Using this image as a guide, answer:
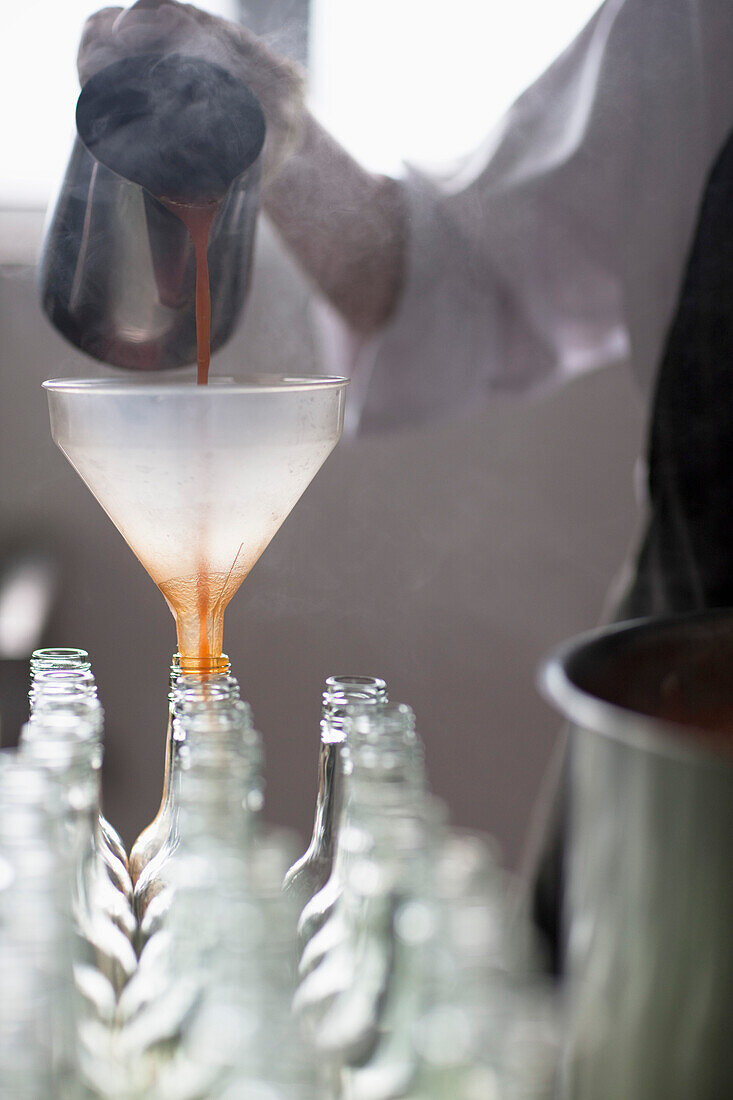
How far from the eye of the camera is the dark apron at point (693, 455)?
79 cm

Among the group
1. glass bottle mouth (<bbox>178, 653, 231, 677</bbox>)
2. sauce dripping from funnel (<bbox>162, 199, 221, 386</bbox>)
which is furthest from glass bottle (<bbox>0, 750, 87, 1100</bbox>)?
sauce dripping from funnel (<bbox>162, 199, 221, 386</bbox>)

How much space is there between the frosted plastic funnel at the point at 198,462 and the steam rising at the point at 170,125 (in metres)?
0.13

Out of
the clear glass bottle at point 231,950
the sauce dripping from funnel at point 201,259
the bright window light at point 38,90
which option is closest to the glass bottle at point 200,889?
the clear glass bottle at point 231,950

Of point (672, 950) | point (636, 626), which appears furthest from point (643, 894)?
point (636, 626)

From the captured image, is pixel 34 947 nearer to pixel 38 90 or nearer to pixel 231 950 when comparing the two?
pixel 231 950

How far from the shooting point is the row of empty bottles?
0.37 metres

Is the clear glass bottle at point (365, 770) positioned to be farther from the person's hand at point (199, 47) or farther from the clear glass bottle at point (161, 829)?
the person's hand at point (199, 47)

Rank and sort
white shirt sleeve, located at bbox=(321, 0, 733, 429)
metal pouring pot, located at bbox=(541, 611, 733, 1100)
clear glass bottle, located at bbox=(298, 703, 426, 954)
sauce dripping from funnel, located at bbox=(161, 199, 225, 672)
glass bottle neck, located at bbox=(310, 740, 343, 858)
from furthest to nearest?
1. white shirt sleeve, located at bbox=(321, 0, 733, 429)
2. sauce dripping from funnel, located at bbox=(161, 199, 225, 672)
3. glass bottle neck, located at bbox=(310, 740, 343, 858)
4. clear glass bottle, located at bbox=(298, 703, 426, 954)
5. metal pouring pot, located at bbox=(541, 611, 733, 1100)

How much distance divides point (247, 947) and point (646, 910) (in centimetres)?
13

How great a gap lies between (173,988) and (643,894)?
0.21 meters

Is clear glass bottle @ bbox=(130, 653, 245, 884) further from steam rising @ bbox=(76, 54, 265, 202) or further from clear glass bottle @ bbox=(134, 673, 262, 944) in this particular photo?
steam rising @ bbox=(76, 54, 265, 202)

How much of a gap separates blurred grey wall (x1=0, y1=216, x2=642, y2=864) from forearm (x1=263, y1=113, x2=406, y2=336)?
0.05m

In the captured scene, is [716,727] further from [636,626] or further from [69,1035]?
[69,1035]

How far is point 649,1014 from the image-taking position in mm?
344
